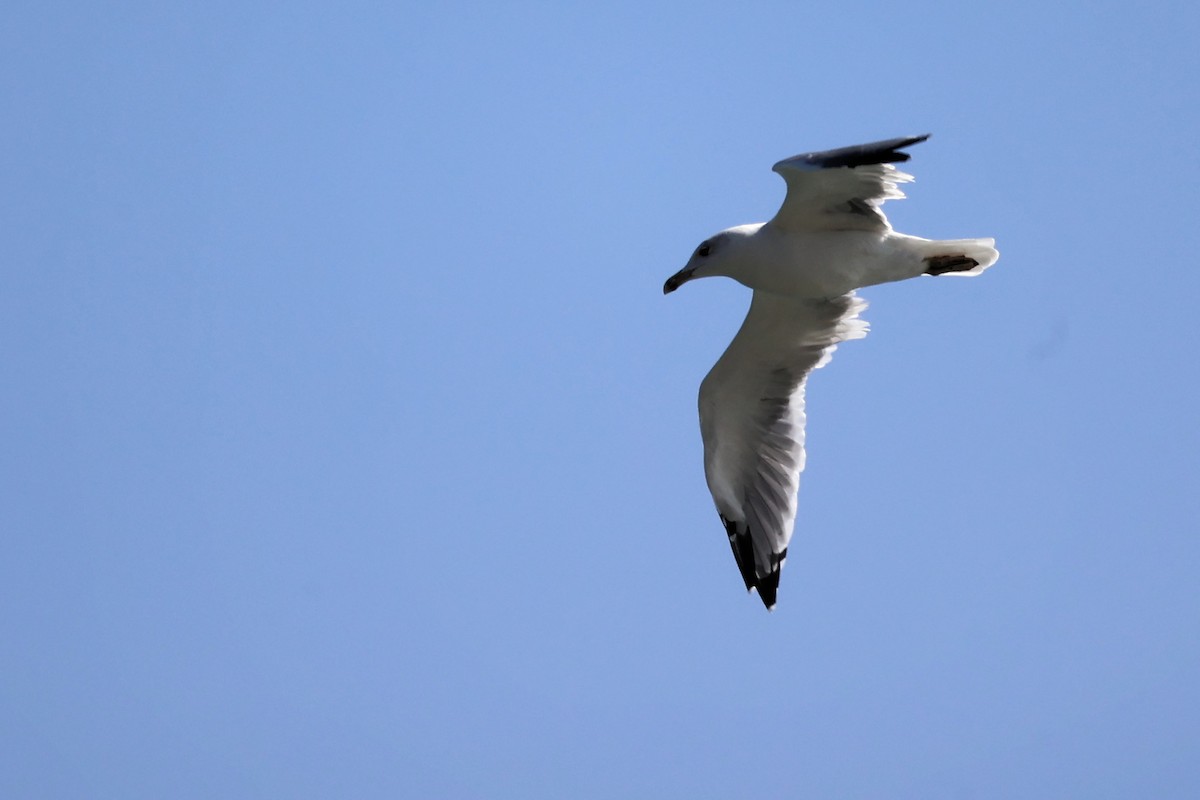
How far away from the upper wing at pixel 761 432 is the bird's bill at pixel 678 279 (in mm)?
727

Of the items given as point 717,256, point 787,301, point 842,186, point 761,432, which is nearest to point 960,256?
point 842,186

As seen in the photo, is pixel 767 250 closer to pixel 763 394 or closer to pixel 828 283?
pixel 828 283

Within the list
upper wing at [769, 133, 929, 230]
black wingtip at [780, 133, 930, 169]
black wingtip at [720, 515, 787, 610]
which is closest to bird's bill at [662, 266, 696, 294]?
upper wing at [769, 133, 929, 230]

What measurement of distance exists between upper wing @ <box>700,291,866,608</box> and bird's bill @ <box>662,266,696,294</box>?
2.38 ft

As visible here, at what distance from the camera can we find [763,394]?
29.1 ft

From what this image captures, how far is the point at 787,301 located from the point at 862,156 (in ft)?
5.33

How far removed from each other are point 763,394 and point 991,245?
162cm

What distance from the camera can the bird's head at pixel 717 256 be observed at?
7953 mm

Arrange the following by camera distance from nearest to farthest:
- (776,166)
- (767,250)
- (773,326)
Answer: (776,166), (767,250), (773,326)

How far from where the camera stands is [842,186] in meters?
7.50

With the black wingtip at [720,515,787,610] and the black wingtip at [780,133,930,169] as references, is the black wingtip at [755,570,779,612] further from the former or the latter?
the black wingtip at [780,133,930,169]

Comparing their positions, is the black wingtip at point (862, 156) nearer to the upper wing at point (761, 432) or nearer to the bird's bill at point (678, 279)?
the bird's bill at point (678, 279)

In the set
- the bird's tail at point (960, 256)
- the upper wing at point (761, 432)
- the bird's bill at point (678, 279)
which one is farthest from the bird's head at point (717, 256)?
the bird's tail at point (960, 256)

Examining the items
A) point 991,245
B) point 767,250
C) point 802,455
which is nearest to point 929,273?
point 991,245
